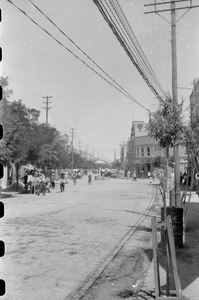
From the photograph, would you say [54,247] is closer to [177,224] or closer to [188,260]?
[177,224]

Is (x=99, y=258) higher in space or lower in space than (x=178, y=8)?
lower

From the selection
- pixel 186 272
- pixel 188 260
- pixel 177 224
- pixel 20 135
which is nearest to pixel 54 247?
pixel 177 224

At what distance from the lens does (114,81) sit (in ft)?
38.8

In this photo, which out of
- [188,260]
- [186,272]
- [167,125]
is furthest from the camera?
[167,125]

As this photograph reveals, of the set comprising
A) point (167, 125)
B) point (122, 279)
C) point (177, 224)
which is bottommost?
point (122, 279)

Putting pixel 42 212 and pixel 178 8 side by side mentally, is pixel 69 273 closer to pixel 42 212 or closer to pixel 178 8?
pixel 42 212

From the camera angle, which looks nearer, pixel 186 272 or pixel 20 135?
pixel 186 272

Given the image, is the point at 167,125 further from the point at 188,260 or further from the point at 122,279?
the point at 122,279

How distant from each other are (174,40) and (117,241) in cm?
1079

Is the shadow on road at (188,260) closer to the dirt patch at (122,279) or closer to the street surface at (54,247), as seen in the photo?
the dirt patch at (122,279)

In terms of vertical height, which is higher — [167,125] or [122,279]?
A: [167,125]

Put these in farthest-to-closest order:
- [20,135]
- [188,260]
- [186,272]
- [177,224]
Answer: [20,135] → [177,224] → [188,260] → [186,272]

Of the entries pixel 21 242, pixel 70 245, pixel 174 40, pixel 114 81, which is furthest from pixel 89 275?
pixel 174 40

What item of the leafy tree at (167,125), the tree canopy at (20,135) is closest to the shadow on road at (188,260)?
the leafy tree at (167,125)
